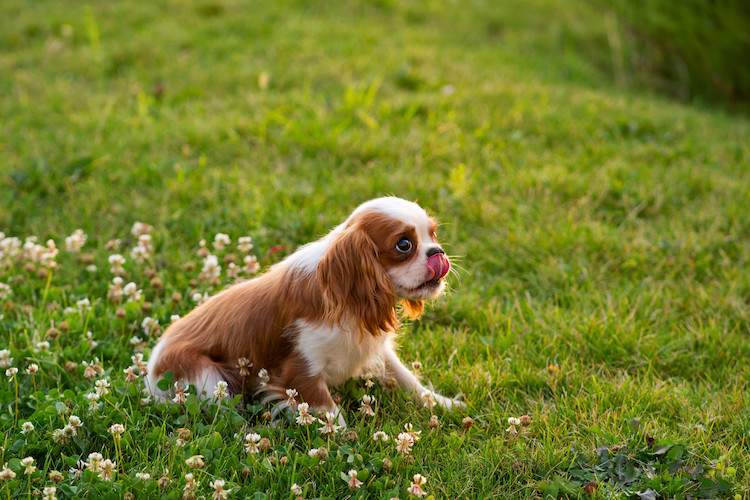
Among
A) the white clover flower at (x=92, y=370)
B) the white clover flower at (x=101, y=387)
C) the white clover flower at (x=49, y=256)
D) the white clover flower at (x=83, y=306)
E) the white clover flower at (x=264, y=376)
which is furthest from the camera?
the white clover flower at (x=49, y=256)

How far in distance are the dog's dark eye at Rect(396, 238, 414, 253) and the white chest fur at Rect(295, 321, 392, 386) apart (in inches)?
15.7

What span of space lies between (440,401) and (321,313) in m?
0.76

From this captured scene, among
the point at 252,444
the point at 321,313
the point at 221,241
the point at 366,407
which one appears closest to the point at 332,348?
the point at 321,313

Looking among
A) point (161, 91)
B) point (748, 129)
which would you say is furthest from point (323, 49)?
point (748, 129)

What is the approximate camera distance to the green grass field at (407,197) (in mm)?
2840

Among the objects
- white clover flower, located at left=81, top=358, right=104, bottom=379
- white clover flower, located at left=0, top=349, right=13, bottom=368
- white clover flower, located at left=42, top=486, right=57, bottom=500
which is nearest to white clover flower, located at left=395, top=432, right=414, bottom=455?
white clover flower, located at left=42, top=486, right=57, bottom=500

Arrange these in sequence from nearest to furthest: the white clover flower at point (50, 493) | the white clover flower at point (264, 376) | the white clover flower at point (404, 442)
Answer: the white clover flower at point (50, 493) → the white clover flower at point (404, 442) → the white clover flower at point (264, 376)

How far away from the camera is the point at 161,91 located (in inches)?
281

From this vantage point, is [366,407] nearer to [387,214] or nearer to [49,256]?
[387,214]

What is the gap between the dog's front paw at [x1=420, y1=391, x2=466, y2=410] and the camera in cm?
319

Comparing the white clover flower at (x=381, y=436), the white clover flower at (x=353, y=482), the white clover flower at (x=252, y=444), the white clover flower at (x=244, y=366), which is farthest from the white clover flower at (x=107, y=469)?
the white clover flower at (x=381, y=436)

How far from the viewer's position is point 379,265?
286 cm

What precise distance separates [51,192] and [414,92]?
3621 mm

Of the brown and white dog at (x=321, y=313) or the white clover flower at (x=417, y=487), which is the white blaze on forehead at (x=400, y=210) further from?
the white clover flower at (x=417, y=487)
